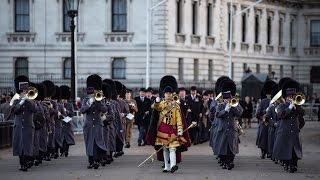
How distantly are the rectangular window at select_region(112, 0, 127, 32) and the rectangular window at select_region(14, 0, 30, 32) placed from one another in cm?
555

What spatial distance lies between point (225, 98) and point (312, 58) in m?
59.3

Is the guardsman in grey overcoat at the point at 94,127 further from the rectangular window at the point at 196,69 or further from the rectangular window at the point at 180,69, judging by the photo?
the rectangular window at the point at 196,69

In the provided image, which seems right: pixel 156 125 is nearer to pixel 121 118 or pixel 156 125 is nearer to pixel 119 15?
pixel 121 118

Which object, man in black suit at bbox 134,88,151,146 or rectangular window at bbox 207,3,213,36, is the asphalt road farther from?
rectangular window at bbox 207,3,213,36

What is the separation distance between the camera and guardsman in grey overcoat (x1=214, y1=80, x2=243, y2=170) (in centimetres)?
2170

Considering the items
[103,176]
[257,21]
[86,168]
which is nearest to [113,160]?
[86,168]

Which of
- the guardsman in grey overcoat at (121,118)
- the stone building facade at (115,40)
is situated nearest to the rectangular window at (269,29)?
the stone building facade at (115,40)

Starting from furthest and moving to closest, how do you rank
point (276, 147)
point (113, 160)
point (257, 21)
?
point (257, 21) → point (113, 160) → point (276, 147)

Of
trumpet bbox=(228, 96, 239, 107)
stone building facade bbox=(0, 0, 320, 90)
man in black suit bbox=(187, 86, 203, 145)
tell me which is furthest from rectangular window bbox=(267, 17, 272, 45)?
trumpet bbox=(228, 96, 239, 107)

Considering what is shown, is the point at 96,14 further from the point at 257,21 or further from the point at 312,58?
the point at 312,58

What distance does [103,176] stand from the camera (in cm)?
1958

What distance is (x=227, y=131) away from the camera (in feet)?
71.8

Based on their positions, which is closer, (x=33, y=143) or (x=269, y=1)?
(x=33, y=143)

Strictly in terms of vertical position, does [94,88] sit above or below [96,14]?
below
